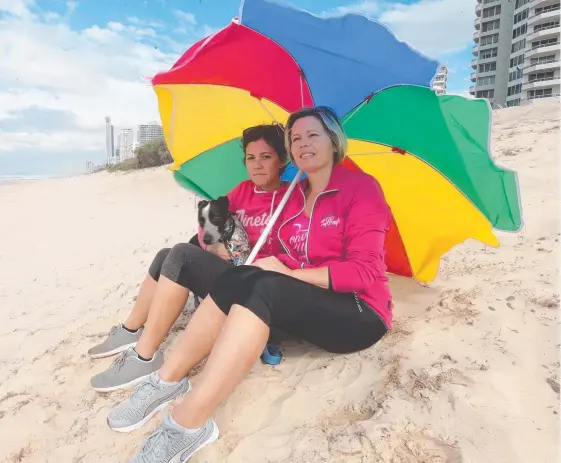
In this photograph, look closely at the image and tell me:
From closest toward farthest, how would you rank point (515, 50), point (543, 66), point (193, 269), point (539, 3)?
1. point (193, 269)
2. point (543, 66)
3. point (539, 3)
4. point (515, 50)

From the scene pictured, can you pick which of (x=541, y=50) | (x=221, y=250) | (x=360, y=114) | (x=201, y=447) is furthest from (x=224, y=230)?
(x=541, y=50)

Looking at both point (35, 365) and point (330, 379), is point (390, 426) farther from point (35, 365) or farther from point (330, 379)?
point (35, 365)

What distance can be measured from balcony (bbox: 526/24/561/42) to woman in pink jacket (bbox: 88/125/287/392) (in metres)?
51.9

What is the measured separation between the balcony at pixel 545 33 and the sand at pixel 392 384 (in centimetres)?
4982

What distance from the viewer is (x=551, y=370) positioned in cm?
200

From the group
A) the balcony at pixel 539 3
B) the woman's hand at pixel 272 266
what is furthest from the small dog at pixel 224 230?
the balcony at pixel 539 3

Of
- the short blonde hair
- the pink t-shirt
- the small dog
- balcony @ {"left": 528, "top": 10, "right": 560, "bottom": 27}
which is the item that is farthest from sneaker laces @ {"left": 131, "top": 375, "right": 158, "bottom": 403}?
balcony @ {"left": 528, "top": 10, "right": 560, "bottom": 27}

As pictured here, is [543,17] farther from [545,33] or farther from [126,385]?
[126,385]

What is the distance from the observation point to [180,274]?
2.34 metres

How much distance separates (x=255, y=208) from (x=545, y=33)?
176ft

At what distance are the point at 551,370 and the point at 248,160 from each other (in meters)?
2.10

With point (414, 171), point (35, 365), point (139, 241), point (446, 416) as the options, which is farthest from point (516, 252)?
point (139, 241)

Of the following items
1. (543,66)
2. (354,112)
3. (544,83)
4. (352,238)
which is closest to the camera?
(352,238)

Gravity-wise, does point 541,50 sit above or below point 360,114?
above
